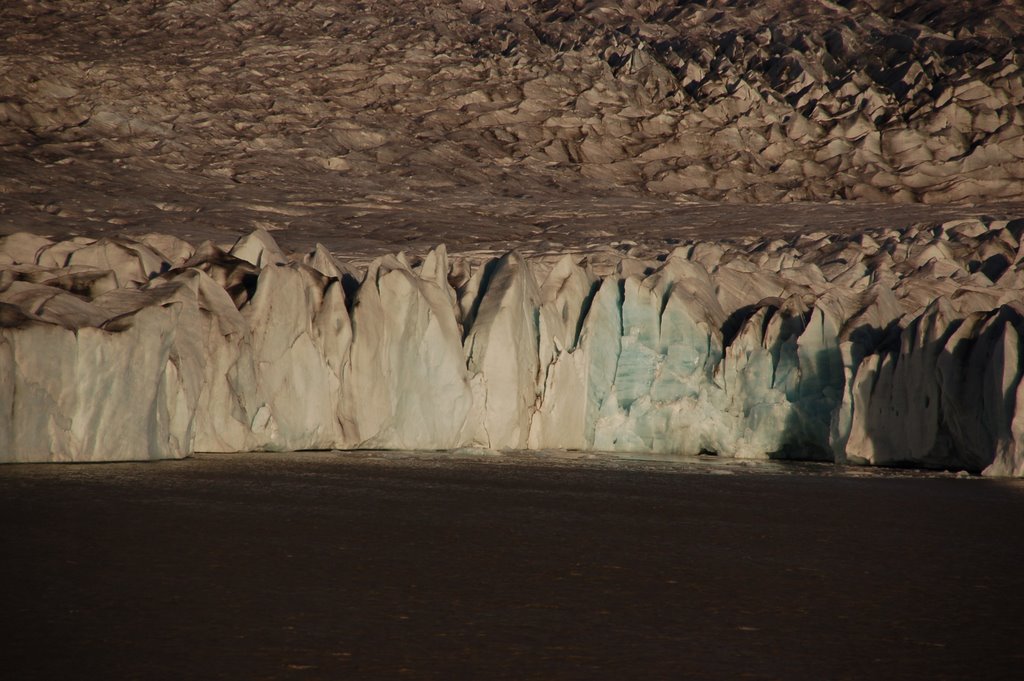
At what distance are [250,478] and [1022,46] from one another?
75.6m

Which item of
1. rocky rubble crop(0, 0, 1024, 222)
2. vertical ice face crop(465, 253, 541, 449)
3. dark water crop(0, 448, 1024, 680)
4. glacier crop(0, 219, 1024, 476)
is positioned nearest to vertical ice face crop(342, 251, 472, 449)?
glacier crop(0, 219, 1024, 476)

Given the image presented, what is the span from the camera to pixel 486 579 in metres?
11.2

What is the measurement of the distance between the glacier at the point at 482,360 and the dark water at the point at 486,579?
5.58 ft

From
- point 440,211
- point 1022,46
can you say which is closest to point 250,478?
point 440,211

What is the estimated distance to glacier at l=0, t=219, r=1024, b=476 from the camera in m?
18.6

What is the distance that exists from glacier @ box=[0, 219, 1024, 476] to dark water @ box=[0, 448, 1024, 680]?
66.9 inches

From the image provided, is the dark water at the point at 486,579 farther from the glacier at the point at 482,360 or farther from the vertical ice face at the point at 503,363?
the vertical ice face at the point at 503,363

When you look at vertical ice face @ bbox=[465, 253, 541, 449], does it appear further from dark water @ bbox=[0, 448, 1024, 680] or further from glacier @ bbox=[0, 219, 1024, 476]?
dark water @ bbox=[0, 448, 1024, 680]

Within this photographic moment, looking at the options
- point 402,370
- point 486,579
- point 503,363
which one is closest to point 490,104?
point 503,363

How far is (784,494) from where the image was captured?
1861 centimetres

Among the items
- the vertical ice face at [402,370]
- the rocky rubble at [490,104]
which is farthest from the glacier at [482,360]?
the rocky rubble at [490,104]

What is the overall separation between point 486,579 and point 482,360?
12831 millimetres

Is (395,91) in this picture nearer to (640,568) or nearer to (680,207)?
(680,207)

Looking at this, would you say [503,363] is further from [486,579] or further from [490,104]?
[490,104]
